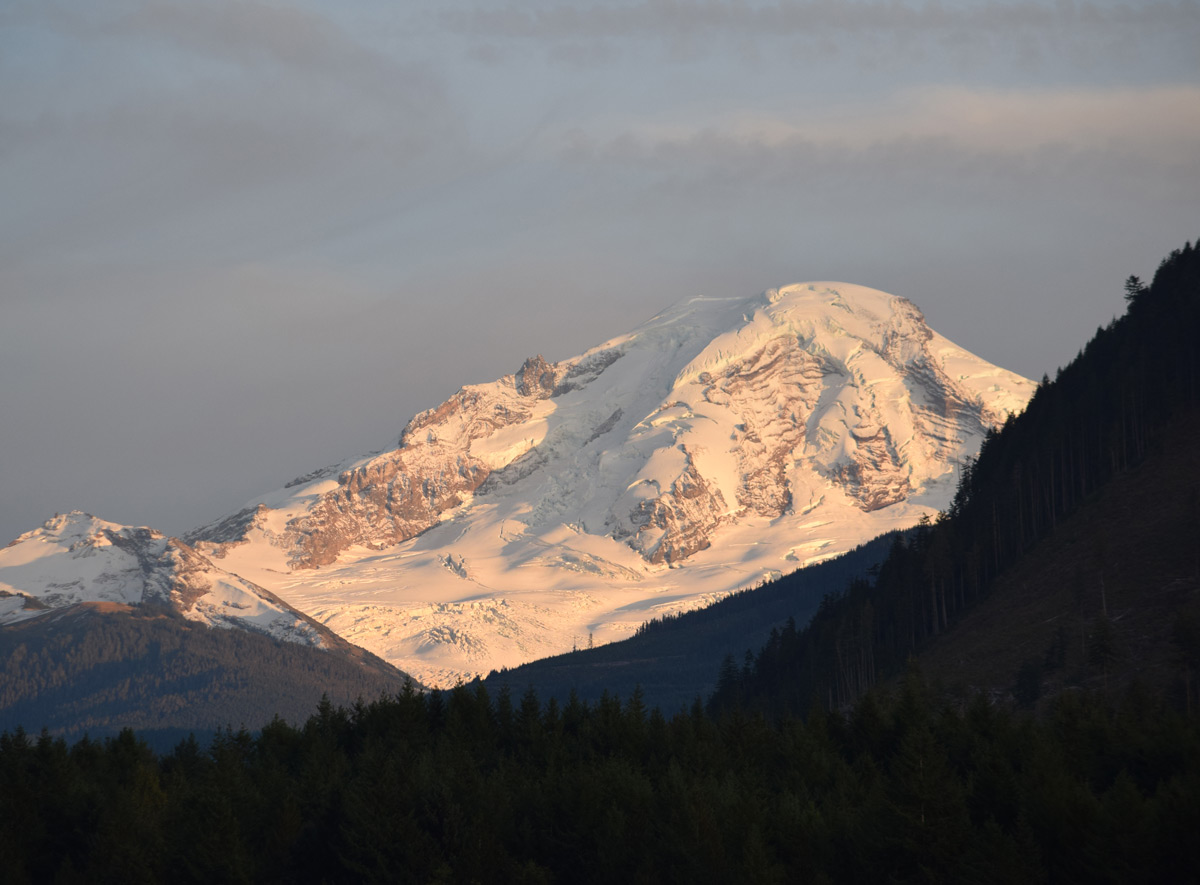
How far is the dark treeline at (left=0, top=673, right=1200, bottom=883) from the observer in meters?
58.5

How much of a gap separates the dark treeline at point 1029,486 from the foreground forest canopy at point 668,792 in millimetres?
17117

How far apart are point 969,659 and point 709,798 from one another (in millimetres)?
59440

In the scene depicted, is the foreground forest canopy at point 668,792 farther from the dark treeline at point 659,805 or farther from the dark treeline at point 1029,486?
the dark treeline at point 1029,486

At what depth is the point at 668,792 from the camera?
71.4 m

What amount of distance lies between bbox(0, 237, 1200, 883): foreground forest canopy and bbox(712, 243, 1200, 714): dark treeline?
1712cm

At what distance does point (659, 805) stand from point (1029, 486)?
9639 cm

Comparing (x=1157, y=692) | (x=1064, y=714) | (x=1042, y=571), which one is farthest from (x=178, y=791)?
(x=1042, y=571)

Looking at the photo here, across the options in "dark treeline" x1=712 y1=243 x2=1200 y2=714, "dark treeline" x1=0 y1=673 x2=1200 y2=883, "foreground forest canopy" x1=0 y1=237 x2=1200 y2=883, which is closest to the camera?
"dark treeline" x1=0 y1=673 x2=1200 y2=883

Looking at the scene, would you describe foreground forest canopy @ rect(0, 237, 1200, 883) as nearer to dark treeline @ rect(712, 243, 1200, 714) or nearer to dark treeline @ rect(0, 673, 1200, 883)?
dark treeline @ rect(0, 673, 1200, 883)

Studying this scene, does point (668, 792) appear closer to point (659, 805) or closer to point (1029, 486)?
point (659, 805)

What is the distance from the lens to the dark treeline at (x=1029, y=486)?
5536 inches

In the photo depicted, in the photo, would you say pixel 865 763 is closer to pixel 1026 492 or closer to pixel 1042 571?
pixel 1042 571

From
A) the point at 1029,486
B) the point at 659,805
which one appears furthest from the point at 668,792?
the point at 1029,486

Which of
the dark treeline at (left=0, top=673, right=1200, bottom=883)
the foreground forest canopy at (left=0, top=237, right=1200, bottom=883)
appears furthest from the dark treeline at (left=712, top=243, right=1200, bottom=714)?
the dark treeline at (left=0, top=673, right=1200, bottom=883)
